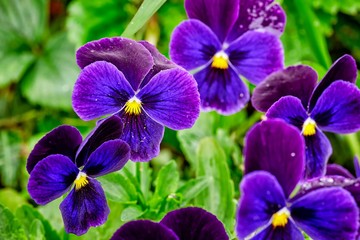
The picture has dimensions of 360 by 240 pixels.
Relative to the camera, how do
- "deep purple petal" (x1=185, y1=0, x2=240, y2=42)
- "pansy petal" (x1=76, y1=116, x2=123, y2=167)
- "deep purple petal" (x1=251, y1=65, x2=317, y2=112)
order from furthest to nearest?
"deep purple petal" (x1=185, y1=0, x2=240, y2=42) → "deep purple petal" (x1=251, y1=65, x2=317, y2=112) → "pansy petal" (x1=76, y1=116, x2=123, y2=167)

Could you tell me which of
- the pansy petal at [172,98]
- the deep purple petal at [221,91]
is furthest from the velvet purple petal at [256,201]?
the deep purple petal at [221,91]

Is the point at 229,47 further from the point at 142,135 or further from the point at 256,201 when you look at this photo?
the point at 256,201

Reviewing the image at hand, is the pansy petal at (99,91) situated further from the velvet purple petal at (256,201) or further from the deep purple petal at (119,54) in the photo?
the velvet purple petal at (256,201)

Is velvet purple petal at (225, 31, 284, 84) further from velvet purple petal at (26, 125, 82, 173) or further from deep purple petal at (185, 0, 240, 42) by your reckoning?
velvet purple petal at (26, 125, 82, 173)

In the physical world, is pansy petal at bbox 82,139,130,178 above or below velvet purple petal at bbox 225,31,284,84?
below

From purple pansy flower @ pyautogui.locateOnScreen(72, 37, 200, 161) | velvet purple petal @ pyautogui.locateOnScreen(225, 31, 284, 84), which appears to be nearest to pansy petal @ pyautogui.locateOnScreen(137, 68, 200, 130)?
purple pansy flower @ pyautogui.locateOnScreen(72, 37, 200, 161)

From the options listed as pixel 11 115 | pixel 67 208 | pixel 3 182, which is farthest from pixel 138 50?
pixel 11 115
